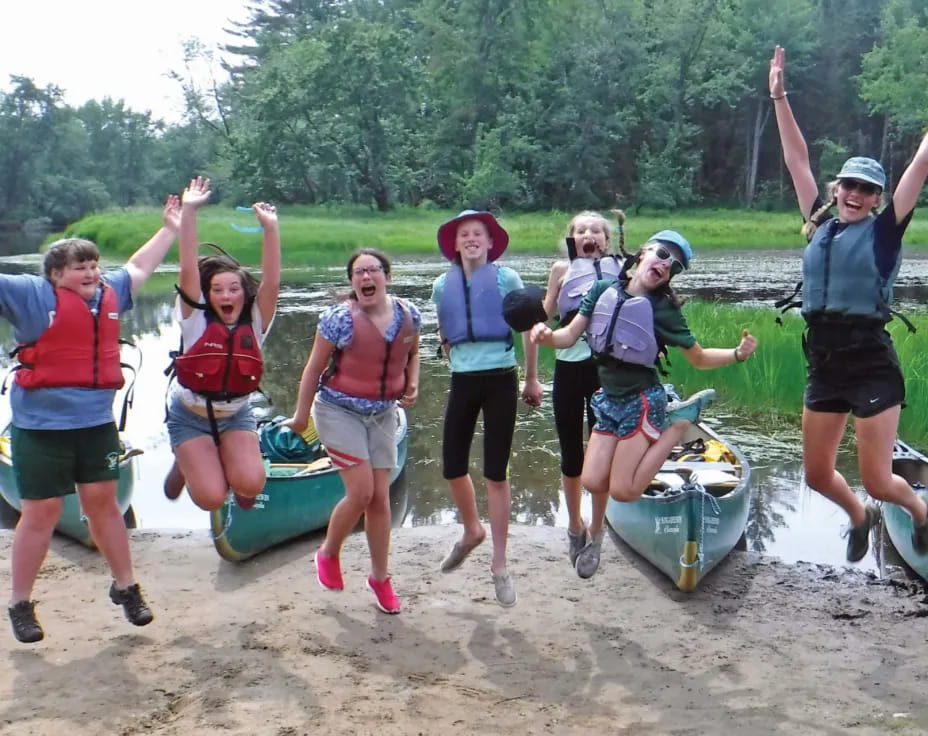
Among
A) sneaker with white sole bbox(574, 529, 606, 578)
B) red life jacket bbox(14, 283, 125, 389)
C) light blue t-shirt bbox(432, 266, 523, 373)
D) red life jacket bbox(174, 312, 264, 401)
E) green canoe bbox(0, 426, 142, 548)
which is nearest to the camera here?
red life jacket bbox(14, 283, 125, 389)

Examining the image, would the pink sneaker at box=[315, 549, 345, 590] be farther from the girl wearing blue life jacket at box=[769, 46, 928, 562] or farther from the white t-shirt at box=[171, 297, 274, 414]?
the girl wearing blue life jacket at box=[769, 46, 928, 562]

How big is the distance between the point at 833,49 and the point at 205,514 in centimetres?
4714

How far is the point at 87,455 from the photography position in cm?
414

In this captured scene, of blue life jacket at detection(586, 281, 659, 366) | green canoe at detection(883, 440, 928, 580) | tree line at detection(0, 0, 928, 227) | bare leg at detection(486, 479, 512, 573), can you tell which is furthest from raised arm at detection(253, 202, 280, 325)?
tree line at detection(0, 0, 928, 227)

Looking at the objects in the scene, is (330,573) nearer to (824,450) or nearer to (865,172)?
(824,450)

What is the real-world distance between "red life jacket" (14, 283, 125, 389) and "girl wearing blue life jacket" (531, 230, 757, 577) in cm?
182

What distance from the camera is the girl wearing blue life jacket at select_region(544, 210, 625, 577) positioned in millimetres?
4996

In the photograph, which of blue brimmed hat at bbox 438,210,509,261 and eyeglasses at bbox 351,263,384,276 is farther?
blue brimmed hat at bbox 438,210,509,261

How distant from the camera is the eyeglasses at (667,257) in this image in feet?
14.6

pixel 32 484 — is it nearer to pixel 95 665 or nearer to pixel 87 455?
pixel 87 455

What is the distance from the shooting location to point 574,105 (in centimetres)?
4588

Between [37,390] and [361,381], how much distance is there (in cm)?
133

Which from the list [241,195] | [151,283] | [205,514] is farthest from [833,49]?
[205,514]

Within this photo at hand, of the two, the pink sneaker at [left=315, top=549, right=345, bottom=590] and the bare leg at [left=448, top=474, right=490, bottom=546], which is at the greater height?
the bare leg at [left=448, top=474, right=490, bottom=546]
